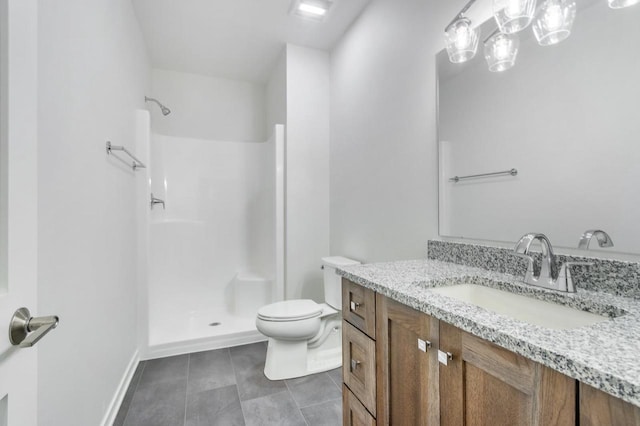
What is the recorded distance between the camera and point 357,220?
7.63 ft

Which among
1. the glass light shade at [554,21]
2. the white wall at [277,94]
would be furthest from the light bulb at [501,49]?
the white wall at [277,94]

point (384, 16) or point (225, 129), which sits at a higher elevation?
point (384, 16)

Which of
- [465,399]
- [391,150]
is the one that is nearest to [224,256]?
[391,150]

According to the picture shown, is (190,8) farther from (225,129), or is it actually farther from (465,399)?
(465,399)

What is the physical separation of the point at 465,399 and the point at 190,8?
2.78 m

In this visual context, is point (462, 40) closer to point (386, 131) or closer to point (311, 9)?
point (386, 131)

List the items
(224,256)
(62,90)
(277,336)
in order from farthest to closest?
1. (224,256)
2. (277,336)
3. (62,90)

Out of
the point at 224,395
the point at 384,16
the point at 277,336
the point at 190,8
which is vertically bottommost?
the point at 224,395

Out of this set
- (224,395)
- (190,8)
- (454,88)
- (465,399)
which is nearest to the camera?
(465,399)

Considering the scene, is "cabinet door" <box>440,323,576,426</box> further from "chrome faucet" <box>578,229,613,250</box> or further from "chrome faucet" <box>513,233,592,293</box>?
"chrome faucet" <box>578,229,613,250</box>

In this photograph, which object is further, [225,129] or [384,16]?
[225,129]

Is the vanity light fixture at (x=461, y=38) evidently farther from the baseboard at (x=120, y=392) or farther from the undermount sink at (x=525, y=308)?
the baseboard at (x=120, y=392)

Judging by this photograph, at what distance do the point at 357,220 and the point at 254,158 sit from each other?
168 centimetres

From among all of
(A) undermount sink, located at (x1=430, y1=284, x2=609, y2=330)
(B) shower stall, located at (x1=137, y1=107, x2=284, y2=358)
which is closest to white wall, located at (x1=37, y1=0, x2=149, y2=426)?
(B) shower stall, located at (x1=137, y1=107, x2=284, y2=358)
